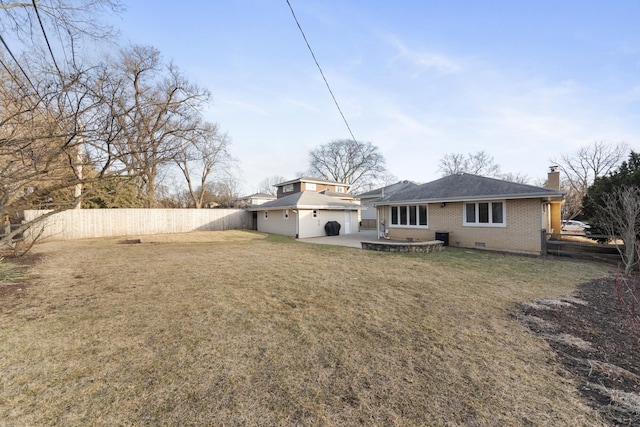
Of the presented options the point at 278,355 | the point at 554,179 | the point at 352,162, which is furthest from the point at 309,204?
the point at 352,162

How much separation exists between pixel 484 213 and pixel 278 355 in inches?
459

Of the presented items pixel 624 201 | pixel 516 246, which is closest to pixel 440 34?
pixel 624 201

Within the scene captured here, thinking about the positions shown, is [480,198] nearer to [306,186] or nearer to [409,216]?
[409,216]

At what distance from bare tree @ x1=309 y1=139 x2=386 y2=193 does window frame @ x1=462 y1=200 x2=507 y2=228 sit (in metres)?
31.2

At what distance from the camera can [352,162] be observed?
43.3 m

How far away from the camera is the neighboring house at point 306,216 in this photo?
1748 centimetres

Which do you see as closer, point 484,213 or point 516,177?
point 484,213

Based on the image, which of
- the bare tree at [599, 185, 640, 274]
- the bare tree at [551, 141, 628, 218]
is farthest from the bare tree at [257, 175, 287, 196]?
the bare tree at [599, 185, 640, 274]

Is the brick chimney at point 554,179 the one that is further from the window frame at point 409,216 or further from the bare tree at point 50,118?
the bare tree at point 50,118

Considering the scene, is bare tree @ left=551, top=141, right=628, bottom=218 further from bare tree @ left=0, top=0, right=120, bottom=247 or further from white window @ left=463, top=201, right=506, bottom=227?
bare tree @ left=0, top=0, right=120, bottom=247

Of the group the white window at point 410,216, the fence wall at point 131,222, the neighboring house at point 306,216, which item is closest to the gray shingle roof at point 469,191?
the white window at point 410,216

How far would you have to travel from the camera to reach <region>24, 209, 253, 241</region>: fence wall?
16250mm

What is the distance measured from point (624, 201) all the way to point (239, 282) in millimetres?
10190

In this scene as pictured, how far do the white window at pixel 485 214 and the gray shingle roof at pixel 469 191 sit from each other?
0.58m
